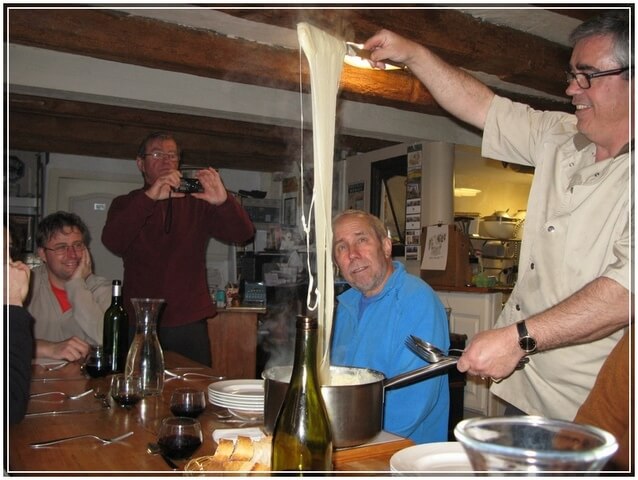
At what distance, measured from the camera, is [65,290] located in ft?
9.39

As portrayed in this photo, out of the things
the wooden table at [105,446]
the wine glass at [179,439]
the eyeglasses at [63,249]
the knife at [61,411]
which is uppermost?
the eyeglasses at [63,249]

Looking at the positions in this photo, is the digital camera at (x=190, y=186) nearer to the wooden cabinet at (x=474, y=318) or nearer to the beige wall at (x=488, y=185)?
the wooden cabinet at (x=474, y=318)

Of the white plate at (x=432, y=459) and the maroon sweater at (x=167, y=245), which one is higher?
the maroon sweater at (x=167, y=245)

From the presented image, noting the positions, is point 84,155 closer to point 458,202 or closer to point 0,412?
point 458,202

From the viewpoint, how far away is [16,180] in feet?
23.2

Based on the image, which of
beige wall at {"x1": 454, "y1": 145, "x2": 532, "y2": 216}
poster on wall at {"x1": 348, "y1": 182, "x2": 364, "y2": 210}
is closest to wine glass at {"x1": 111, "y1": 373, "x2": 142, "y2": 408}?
poster on wall at {"x1": 348, "y1": 182, "x2": 364, "y2": 210}

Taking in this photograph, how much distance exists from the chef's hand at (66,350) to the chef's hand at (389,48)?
1.53 metres

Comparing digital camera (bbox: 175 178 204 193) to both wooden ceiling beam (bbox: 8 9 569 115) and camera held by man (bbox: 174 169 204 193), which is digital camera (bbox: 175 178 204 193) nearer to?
camera held by man (bbox: 174 169 204 193)

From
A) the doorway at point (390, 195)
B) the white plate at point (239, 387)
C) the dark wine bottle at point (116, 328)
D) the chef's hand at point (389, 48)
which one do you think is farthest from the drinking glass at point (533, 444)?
the doorway at point (390, 195)

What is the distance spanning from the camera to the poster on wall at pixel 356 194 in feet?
20.7

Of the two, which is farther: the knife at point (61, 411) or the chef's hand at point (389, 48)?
the chef's hand at point (389, 48)

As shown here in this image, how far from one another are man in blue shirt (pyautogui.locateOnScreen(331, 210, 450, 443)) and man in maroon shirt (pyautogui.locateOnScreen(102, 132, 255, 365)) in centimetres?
108

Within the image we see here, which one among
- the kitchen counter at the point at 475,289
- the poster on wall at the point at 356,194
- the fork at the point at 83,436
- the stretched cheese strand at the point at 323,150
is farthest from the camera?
the poster on wall at the point at 356,194

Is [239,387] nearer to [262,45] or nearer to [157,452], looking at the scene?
[157,452]
